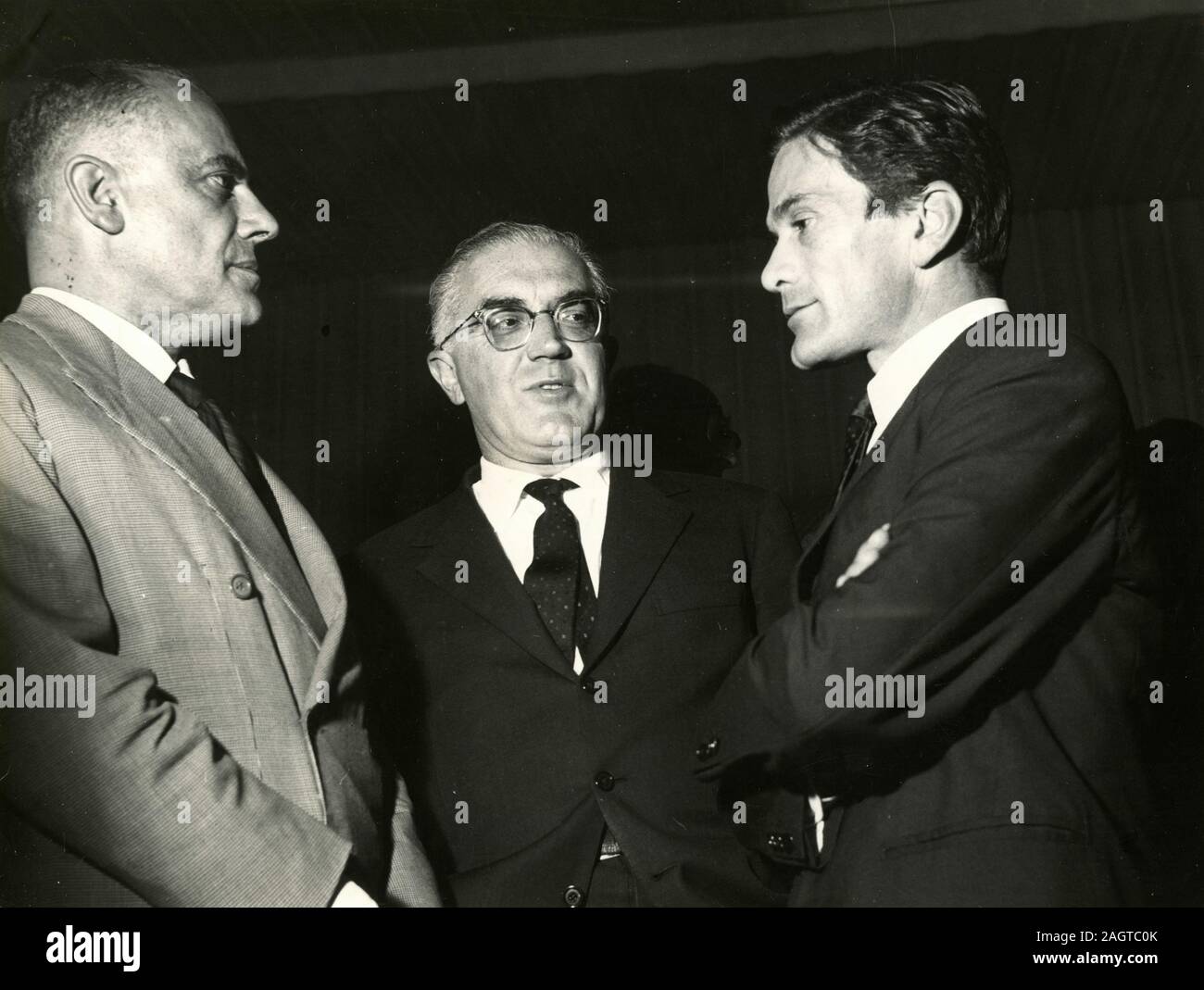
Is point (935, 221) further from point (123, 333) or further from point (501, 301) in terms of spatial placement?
point (123, 333)

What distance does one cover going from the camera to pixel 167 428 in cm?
176

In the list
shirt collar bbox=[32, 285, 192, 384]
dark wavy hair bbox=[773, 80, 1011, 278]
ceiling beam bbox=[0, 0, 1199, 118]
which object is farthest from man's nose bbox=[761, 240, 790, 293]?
shirt collar bbox=[32, 285, 192, 384]

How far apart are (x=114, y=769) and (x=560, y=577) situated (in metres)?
0.90

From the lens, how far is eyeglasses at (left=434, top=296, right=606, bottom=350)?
2461mm

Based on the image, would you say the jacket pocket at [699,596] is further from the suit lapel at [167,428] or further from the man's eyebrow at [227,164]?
the man's eyebrow at [227,164]

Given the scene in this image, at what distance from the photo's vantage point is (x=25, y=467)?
160cm

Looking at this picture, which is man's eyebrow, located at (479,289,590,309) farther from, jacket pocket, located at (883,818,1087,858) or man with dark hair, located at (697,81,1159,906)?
jacket pocket, located at (883,818,1087,858)

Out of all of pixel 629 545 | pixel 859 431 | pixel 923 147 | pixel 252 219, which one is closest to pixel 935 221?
pixel 923 147

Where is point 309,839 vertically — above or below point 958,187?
below

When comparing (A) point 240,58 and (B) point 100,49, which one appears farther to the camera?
(A) point 240,58

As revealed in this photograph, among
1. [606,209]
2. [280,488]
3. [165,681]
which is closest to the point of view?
[165,681]

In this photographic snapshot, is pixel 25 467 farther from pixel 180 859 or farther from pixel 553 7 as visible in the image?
pixel 553 7

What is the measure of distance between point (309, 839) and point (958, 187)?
1.46m
